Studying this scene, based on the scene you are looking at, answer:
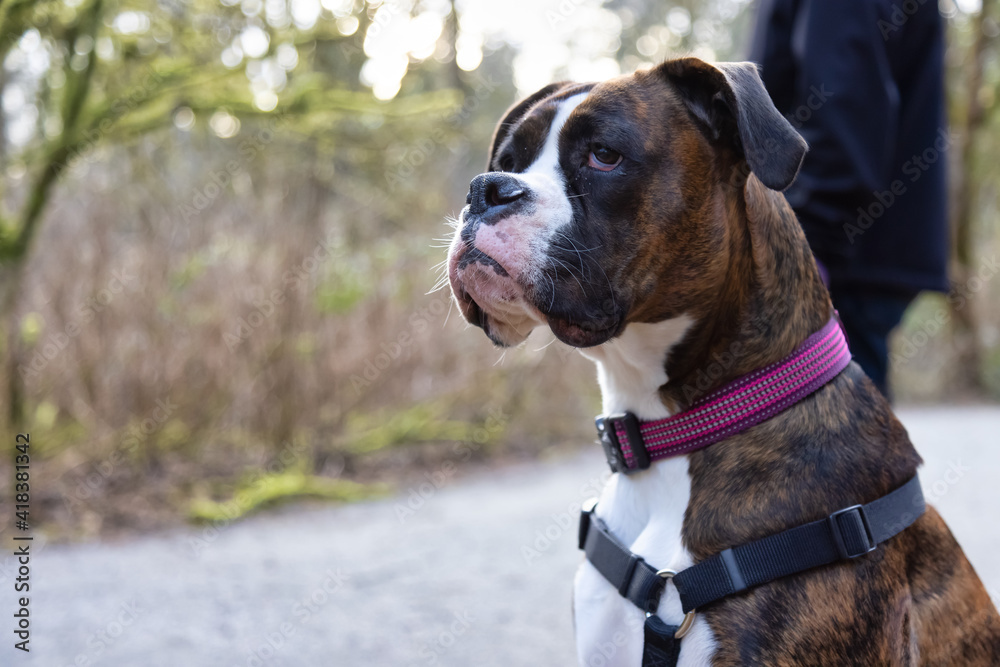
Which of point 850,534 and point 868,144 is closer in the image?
point 850,534

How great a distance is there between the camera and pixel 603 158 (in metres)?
1.96

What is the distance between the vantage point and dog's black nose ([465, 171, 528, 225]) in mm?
1920

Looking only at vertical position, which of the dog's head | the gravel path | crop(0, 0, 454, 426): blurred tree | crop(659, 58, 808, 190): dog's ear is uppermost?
Result: crop(659, 58, 808, 190): dog's ear

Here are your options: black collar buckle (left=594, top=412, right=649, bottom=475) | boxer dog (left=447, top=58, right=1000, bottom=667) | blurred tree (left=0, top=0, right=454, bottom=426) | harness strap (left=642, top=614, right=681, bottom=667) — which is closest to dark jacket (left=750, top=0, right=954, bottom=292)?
boxer dog (left=447, top=58, right=1000, bottom=667)

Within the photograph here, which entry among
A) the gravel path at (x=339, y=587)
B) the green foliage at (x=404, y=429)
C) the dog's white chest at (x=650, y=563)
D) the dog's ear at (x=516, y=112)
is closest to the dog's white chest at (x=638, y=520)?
the dog's white chest at (x=650, y=563)

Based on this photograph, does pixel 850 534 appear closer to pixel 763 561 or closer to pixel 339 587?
pixel 763 561

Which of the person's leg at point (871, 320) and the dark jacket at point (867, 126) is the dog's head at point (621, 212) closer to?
the dark jacket at point (867, 126)

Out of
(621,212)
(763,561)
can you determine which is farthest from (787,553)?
(621,212)

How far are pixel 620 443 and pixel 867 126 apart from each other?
5.14 ft

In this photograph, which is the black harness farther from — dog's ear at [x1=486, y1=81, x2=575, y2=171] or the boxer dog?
dog's ear at [x1=486, y1=81, x2=575, y2=171]

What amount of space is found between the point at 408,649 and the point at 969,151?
44.1 ft

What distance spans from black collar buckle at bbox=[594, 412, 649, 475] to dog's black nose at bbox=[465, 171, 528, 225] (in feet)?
1.89

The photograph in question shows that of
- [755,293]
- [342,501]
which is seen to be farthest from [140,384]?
[755,293]

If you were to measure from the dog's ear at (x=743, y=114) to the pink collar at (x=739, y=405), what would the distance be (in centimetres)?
41
